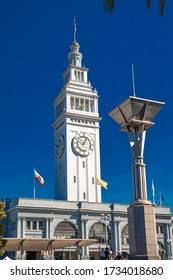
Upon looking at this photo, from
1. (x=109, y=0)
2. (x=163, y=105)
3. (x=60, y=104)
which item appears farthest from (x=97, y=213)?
(x=109, y=0)

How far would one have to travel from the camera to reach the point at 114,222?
269ft

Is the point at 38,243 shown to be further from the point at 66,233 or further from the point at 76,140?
the point at 76,140

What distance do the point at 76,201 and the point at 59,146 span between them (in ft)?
52.0

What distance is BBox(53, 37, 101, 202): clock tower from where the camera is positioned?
285ft

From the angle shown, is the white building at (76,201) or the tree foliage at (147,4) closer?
the tree foliage at (147,4)

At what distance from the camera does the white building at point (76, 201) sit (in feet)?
251

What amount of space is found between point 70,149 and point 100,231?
18.8m

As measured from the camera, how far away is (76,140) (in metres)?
89.7

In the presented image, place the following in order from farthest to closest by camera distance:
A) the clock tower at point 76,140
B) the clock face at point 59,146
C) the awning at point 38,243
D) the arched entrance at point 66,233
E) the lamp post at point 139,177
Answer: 1. the clock face at point 59,146
2. the clock tower at point 76,140
3. the arched entrance at point 66,233
4. the awning at point 38,243
5. the lamp post at point 139,177

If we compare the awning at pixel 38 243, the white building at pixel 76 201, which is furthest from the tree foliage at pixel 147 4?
the white building at pixel 76 201

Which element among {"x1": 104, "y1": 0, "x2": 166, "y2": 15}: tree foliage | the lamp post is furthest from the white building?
{"x1": 104, "y1": 0, "x2": 166, "y2": 15}: tree foliage

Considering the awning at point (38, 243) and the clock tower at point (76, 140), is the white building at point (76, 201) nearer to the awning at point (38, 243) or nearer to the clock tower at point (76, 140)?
the clock tower at point (76, 140)

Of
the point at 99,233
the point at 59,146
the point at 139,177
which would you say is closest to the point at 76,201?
the point at 99,233

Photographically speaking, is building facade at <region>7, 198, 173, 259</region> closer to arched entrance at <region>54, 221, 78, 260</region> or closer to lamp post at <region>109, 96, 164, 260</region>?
arched entrance at <region>54, 221, 78, 260</region>
